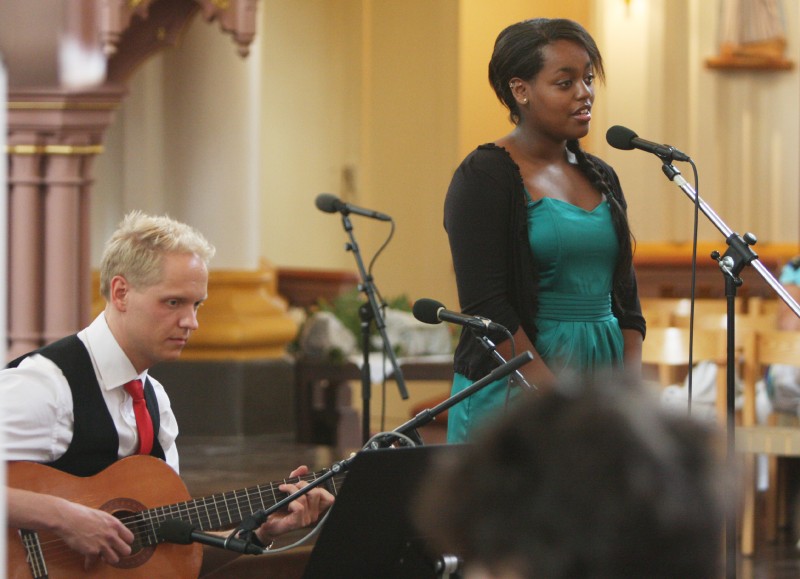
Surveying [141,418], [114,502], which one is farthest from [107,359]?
[114,502]

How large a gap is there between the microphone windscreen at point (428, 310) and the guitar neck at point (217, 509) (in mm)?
474

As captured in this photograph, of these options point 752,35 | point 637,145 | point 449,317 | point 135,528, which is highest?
point 752,35

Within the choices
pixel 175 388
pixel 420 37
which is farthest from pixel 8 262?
pixel 420 37

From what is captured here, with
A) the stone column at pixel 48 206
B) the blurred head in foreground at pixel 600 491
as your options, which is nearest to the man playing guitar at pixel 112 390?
the blurred head in foreground at pixel 600 491

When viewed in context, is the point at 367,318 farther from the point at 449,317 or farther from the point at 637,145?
the point at 449,317

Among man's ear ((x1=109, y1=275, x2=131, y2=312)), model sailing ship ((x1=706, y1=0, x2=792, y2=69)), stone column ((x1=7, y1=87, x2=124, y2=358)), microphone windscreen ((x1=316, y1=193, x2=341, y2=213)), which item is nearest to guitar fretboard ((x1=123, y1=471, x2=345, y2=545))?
man's ear ((x1=109, y1=275, x2=131, y2=312))

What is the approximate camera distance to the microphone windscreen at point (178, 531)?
9.00 ft

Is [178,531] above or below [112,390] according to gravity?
below

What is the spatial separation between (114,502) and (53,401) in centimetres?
29

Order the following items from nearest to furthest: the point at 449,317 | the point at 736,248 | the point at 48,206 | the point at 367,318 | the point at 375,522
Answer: the point at 375,522 → the point at 449,317 → the point at 736,248 → the point at 367,318 → the point at 48,206

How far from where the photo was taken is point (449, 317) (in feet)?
8.60

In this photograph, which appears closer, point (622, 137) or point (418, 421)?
point (418, 421)

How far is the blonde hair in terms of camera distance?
9.70 feet

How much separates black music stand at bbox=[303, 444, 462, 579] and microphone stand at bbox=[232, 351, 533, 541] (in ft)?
0.17
